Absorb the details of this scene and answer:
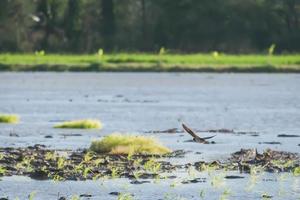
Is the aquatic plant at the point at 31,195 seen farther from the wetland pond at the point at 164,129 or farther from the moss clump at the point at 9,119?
the moss clump at the point at 9,119

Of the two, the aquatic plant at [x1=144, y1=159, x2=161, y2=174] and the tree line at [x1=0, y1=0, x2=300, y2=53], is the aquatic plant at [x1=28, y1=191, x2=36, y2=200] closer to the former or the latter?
the aquatic plant at [x1=144, y1=159, x2=161, y2=174]

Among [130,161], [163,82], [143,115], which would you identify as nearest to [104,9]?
[163,82]

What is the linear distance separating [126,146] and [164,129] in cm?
802

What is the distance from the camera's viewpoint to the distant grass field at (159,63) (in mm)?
66562

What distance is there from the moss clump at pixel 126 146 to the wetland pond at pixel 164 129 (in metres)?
0.50

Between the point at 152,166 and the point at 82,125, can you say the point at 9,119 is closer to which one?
the point at 82,125

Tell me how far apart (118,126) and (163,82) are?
24.9 metres

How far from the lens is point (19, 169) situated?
23.8 meters

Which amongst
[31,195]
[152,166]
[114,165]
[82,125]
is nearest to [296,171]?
[152,166]

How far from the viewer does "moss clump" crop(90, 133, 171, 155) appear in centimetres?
2662

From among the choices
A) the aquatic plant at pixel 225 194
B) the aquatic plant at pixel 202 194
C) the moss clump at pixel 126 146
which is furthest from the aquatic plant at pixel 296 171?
the moss clump at pixel 126 146

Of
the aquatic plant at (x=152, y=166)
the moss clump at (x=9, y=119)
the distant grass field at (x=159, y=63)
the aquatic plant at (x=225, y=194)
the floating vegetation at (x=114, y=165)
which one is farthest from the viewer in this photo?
the distant grass field at (x=159, y=63)

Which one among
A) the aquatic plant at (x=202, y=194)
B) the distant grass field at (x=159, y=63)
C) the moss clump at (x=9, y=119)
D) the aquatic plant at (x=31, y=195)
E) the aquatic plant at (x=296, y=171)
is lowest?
the distant grass field at (x=159, y=63)

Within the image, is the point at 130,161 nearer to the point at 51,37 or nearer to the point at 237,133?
the point at 237,133
